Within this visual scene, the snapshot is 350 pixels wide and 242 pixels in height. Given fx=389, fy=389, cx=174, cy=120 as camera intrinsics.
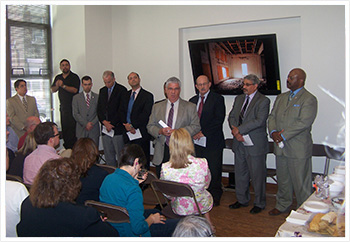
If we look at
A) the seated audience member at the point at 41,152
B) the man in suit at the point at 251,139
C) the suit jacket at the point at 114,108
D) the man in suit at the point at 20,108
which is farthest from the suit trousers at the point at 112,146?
the seated audience member at the point at 41,152

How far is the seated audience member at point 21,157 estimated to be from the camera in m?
3.57

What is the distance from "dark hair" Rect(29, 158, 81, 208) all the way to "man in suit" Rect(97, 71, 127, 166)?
12.0 ft

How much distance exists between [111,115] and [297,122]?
2895 mm

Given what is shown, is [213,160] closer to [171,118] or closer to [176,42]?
[171,118]

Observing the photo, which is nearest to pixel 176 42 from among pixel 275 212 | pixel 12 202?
pixel 275 212

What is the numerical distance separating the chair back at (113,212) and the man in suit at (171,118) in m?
1.81

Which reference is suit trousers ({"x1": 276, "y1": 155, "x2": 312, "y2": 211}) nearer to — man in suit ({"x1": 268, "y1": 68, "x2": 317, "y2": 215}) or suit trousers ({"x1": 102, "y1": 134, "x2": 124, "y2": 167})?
man in suit ({"x1": 268, "y1": 68, "x2": 317, "y2": 215})

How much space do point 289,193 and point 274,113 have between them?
932 millimetres

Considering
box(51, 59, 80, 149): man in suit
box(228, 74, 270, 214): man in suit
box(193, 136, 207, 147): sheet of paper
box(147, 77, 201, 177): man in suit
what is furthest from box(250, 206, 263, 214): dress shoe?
box(51, 59, 80, 149): man in suit

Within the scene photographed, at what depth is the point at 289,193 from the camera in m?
4.46

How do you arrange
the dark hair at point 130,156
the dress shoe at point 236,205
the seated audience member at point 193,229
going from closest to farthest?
the seated audience member at point 193,229 < the dark hair at point 130,156 < the dress shoe at point 236,205

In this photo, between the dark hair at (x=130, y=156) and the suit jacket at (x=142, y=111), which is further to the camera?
the suit jacket at (x=142, y=111)

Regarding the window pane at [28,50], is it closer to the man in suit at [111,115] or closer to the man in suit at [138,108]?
the man in suit at [111,115]

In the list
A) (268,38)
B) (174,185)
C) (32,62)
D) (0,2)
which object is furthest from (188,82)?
(0,2)
